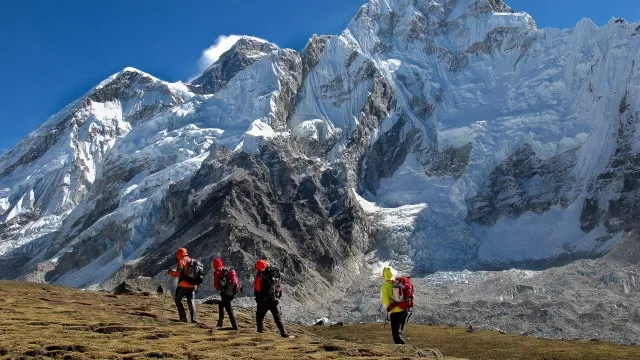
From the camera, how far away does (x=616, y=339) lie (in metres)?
119

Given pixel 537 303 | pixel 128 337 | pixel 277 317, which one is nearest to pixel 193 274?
pixel 277 317

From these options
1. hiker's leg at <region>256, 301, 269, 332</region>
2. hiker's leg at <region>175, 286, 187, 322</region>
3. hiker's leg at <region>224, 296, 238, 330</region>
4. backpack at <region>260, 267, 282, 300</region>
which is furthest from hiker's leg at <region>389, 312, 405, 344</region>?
hiker's leg at <region>175, 286, 187, 322</region>

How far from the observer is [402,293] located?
32.7 metres

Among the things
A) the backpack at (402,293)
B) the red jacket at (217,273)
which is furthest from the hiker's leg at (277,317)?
the backpack at (402,293)

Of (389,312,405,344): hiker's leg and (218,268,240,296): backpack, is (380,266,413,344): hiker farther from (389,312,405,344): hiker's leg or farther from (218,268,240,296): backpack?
(218,268,240,296): backpack

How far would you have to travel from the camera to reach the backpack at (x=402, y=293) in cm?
3269

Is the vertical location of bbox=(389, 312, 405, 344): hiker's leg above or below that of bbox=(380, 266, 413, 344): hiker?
below

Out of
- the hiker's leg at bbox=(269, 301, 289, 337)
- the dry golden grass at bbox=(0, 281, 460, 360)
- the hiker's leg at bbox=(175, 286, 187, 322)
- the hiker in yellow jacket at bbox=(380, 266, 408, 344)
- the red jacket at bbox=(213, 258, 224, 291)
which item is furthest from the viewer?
the hiker's leg at bbox=(175, 286, 187, 322)

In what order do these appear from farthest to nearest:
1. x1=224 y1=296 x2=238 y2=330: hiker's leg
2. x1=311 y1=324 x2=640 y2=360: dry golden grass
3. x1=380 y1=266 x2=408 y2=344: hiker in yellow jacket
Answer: x1=311 y1=324 x2=640 y2=360: dry golden grass < x1=224 y1=296 x2=238 y2=330: hiker's leg < x1=380 y1=266 x2=408 y2=344: hiker in yellow jacket

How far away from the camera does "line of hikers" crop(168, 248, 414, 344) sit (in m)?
32.9

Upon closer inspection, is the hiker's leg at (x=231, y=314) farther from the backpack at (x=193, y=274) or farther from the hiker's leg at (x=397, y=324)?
the hiker's leg at (x=397, y=324)

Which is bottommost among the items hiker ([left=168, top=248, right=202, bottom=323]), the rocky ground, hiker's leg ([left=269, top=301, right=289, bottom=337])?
hiker's leg ([left=269, top=301, right=289, bottom=337])

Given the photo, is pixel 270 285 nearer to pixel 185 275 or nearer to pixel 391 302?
pixel 185 275

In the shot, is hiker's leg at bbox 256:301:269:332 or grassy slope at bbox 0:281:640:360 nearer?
grassy slope at bbox 0:281:640:360
